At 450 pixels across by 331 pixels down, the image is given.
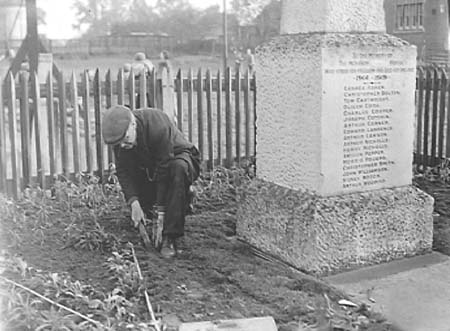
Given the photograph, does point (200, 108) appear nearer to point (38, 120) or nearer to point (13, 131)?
point (38, 120)

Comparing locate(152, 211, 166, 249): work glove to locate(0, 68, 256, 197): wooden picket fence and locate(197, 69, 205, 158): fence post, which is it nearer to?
locate(0, 68, 256, 197): wooden picket fence

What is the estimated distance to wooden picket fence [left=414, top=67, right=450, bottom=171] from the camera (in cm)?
882

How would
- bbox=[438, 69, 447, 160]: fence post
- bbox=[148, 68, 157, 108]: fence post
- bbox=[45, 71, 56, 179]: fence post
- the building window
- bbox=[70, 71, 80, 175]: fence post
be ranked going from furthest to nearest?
the building window, bbox=[438, 69, 447, 160]: fence post, bbox=[148, 68, 157, 108]: fence post, bbox=[70, 71, 80, 175]: fence post, bbox=[45, 71, 56, 179]: fence post

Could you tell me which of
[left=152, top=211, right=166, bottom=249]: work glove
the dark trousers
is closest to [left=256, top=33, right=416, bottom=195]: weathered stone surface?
the dark trousers

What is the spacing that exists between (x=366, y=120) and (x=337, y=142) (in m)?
0.32

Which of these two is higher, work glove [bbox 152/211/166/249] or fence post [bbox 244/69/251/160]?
fence post [bbox 244/69/251/160]

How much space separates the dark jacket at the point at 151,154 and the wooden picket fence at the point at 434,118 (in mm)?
4772

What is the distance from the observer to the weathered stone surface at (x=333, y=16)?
4.81 m

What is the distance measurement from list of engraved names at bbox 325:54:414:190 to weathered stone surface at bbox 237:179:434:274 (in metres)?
0.16

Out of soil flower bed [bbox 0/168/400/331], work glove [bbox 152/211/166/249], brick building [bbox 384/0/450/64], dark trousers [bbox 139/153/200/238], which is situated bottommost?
soil flower bed [bbox 0/168/400/331]

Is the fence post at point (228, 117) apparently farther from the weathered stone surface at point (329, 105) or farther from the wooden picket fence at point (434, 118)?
the weathered stone surface at point (329, 105)

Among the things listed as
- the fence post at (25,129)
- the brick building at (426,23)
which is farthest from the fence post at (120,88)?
the brick building at (426,23)

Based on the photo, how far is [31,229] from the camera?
5832mm

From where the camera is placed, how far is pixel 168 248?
5023mm
